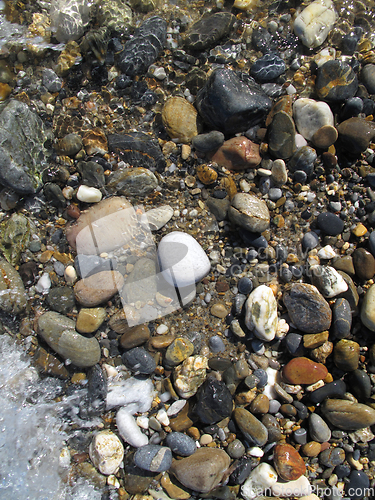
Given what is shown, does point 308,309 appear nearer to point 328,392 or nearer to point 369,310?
point 369,310

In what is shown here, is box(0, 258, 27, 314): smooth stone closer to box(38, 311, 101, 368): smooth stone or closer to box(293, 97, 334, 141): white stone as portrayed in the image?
box(38, 311, 101, 368): smooth stone

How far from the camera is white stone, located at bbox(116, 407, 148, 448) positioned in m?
2.45

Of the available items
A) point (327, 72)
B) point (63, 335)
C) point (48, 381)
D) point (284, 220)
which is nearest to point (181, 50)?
point (327, 72)

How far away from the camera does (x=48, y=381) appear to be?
104 inches

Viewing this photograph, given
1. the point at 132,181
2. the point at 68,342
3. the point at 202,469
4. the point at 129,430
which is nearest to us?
the point at 202,469

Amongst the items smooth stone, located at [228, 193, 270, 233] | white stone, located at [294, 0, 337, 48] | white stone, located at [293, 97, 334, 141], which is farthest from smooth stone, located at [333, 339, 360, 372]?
white stone, located at [294, 0, 337, 48]

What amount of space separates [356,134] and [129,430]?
342cm

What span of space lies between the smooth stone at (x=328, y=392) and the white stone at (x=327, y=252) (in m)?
1.15

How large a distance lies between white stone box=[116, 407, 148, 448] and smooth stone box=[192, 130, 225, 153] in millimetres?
2516

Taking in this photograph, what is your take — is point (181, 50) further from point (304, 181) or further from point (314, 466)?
point (314, 466)

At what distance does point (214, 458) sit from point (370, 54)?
168 inches

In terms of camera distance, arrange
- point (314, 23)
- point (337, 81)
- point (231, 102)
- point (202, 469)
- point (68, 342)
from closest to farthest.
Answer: point (202, 469)
point (68, 342)
point (231, 102)
point (337, 81)
point (314, 23)

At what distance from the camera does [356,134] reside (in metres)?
2.86

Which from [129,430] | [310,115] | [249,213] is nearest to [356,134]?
[310,115]
